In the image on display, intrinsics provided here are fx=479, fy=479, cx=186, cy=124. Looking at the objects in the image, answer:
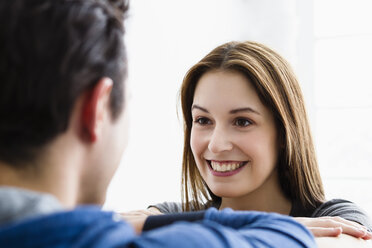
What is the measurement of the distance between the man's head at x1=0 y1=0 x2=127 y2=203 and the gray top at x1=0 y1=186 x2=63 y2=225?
0.06 meters

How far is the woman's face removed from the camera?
1557 mm

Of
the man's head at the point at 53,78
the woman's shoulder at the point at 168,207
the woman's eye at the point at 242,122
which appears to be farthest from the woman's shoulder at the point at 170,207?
the man's head at the point at 53,78

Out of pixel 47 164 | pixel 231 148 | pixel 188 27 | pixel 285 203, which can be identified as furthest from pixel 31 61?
pixel 188 27

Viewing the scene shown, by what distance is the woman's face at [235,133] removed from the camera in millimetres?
1557

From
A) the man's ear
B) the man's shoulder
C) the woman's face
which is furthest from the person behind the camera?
the woman's face

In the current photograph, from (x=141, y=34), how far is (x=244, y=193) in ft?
3.30

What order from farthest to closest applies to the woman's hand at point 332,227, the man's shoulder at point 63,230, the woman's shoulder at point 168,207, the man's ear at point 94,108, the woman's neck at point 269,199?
the woman's shoulder at point 168,207 → the woman's neck at point 269,199 → the woman's hand at point 332,227 → the man's ear at point 94,108 → the man's shoulder at point 63,230

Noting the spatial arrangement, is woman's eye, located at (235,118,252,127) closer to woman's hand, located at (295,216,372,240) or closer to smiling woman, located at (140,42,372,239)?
smiling woman, located at (140,42,372,239)

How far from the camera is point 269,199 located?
66.6 inches

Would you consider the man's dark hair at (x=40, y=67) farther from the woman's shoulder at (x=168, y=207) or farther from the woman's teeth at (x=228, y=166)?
the woman's shoulder at (x=168, y=207)

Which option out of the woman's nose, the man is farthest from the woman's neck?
the man

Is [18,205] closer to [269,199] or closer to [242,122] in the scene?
[242,122]

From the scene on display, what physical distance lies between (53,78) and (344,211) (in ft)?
3.56

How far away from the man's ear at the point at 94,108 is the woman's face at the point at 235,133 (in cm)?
84
